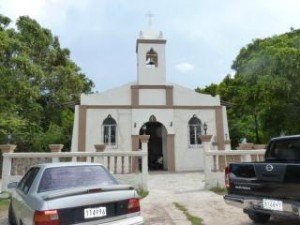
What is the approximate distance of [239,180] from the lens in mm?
7031

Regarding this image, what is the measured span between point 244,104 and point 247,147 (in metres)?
10.3

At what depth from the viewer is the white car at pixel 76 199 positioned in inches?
200

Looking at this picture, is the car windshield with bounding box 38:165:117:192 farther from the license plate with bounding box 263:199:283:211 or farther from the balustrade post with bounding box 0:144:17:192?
the balustrade post with bounding box 0:144:17:192

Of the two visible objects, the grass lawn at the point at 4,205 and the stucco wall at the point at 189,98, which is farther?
the stucco wall at the point at 189,98

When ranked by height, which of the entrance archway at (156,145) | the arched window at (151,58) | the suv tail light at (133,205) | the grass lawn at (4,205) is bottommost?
the grass lawn at (4,205)

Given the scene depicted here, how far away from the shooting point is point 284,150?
26.6 feet

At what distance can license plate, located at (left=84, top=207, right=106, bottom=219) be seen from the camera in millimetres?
5270

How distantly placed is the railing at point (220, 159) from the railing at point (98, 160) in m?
2.18

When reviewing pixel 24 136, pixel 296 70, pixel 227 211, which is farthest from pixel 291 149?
pixel 24 136

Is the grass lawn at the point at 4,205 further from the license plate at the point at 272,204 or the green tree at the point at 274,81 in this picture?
the green tree at the point at 274,81

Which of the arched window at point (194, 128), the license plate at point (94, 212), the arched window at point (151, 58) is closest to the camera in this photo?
the license plate at point (94, 212)

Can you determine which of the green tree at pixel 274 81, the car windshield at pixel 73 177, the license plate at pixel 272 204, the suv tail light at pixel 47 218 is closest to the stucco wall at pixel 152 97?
the green tree at pixel 274 81

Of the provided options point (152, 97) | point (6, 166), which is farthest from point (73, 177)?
point (152, 97)

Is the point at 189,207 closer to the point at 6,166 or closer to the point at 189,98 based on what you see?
the point at 6,166
